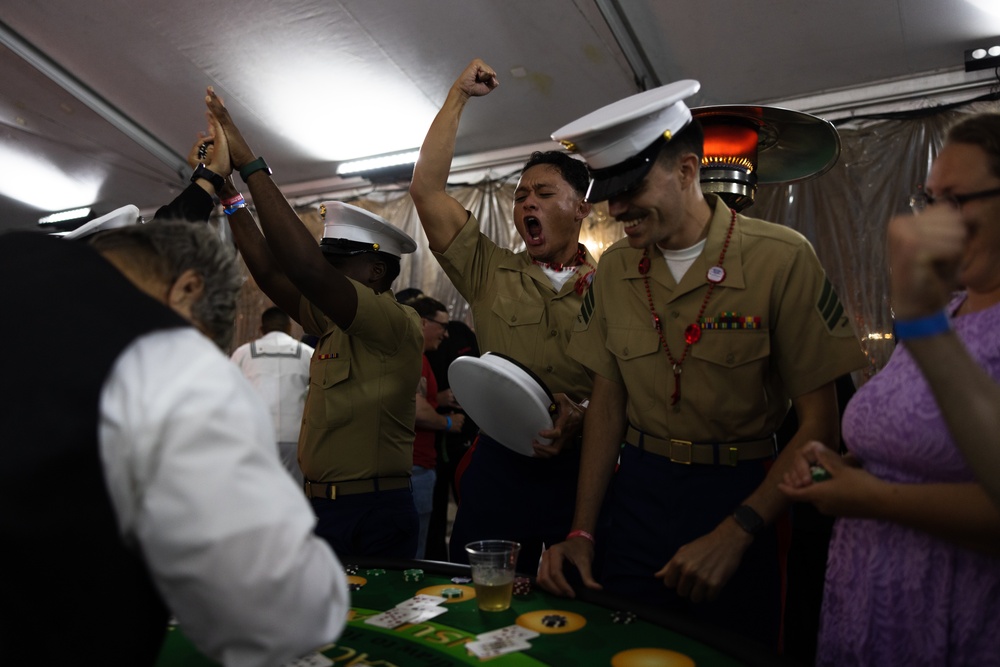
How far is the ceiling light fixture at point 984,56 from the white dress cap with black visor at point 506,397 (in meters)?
3.44

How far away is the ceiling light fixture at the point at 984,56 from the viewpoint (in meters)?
4.07

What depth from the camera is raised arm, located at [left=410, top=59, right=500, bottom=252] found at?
2.64 m

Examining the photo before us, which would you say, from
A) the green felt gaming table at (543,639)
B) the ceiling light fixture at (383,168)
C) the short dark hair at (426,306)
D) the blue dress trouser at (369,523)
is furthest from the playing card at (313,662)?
the ceiling light fixture at (383,168)

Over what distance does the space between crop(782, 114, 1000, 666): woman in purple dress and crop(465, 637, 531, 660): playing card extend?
1.89 ft

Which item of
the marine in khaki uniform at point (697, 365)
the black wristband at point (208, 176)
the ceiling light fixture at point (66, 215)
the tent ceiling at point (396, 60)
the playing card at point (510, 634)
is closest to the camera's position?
the playing card at point (510, 634)

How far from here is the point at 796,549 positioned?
10.2 feet

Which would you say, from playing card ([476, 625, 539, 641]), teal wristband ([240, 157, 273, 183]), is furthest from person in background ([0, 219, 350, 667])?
teal wristband ([240, 157, 273, 183])

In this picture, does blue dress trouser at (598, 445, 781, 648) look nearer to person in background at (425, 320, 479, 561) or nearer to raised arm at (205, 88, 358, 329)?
raised arm at (205, 88, 358, 329)

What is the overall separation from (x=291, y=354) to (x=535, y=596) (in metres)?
3.51

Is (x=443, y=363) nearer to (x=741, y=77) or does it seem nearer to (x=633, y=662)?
(x=741, y=77)

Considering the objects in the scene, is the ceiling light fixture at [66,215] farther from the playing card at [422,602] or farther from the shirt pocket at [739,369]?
the shirt pocket at [739,369]

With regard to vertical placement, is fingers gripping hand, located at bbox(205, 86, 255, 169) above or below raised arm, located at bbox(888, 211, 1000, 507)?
above

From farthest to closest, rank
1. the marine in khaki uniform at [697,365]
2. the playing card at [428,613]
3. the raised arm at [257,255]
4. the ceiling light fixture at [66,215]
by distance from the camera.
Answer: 1. the ceiling light fixture at [66,215]
2. the raised arm at [257,255]
3. the marine in khaki uniform at [697,365]
4. the playing card at [428,613]

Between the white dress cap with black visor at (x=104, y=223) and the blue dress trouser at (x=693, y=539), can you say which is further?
the white dress cap with black visor at (x=104, y=223)
